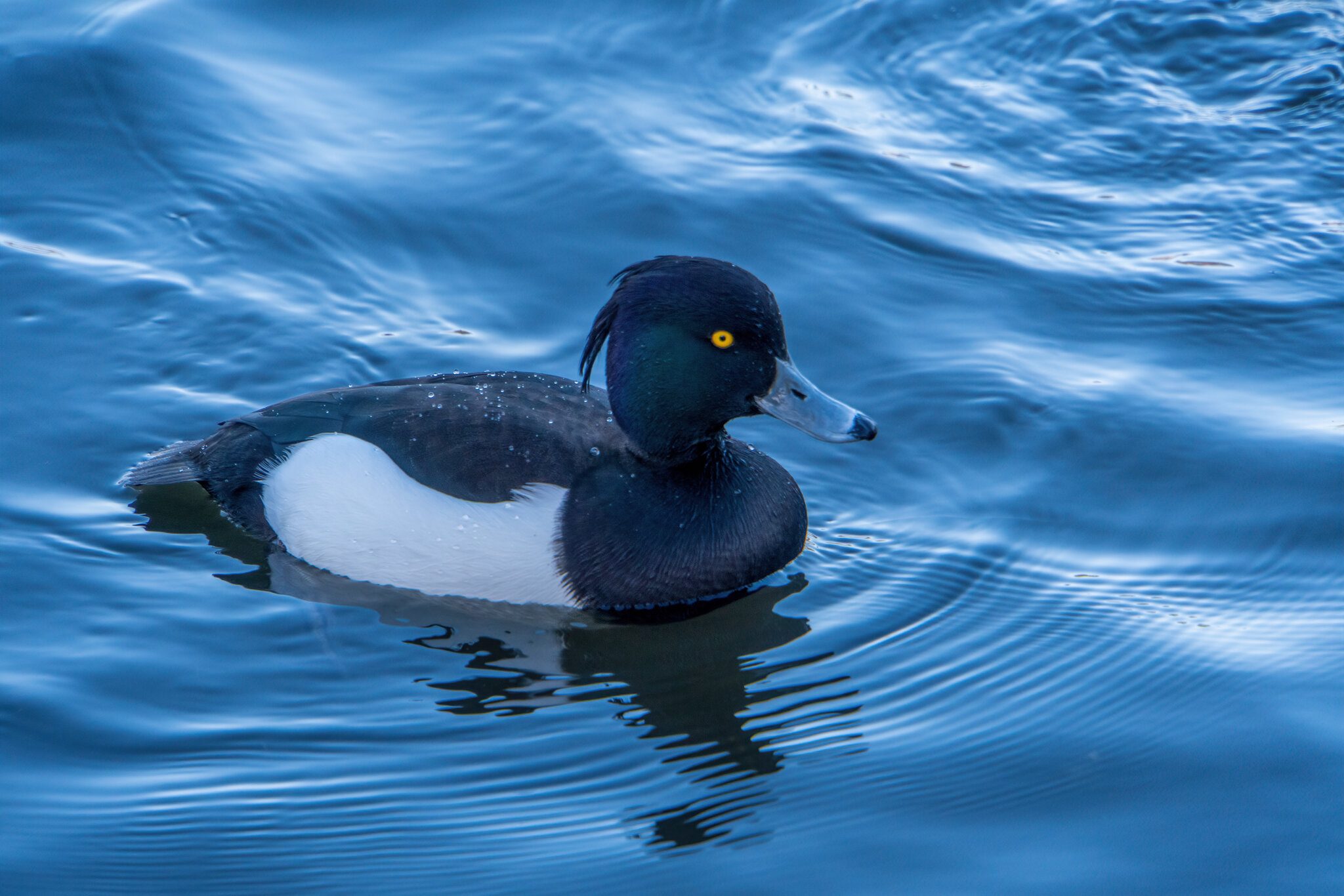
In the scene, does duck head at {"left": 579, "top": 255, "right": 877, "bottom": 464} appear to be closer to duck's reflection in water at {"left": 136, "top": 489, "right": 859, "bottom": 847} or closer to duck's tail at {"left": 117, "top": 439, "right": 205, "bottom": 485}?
duck's reflection in water at {"left": 136, "top": 489, "right": 859, "bottom": 847}

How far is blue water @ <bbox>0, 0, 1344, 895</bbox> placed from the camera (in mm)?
4836

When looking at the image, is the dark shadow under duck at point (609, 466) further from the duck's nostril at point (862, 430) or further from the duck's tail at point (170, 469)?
the duck's tail at point (170, 469)

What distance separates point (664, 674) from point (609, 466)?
84 cm

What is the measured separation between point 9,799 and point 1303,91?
8.20 m

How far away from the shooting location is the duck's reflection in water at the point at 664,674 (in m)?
5.05

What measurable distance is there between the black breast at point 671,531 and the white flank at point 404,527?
13 cm

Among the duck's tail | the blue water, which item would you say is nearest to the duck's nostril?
the blue water

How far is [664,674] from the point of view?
5.62 m

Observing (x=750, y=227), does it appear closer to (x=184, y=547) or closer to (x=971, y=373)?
(x=971, y=373)

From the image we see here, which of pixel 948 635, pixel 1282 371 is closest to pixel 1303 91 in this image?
pixel 1282 371

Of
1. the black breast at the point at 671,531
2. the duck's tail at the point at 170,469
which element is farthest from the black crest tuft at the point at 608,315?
the duck's tail at the point at 170,469

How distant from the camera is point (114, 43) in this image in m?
9.76

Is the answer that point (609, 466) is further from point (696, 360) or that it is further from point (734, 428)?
point (734, 428)

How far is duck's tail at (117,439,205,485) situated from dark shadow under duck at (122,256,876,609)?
20.8 inches
